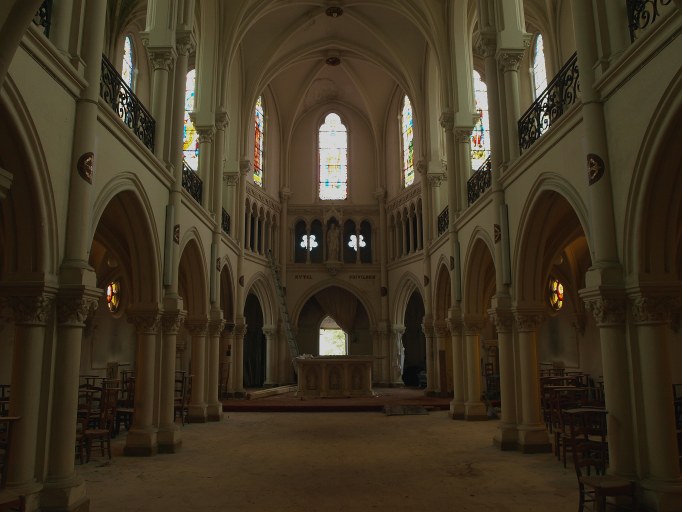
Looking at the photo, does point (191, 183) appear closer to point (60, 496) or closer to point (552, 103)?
point (552, 103)

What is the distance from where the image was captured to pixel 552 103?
34.6ft

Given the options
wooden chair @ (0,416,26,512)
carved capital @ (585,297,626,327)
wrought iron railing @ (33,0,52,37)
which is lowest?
wooden chair @ (0,416,26,512)

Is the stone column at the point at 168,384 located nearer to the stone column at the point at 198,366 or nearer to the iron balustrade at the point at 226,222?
the stone column at the point at 198,366

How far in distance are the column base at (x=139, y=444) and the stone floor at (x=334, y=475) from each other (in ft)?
0.67

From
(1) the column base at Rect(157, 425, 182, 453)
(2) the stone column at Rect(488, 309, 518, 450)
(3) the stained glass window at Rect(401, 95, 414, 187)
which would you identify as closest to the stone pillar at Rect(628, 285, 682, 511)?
(2) the stone column at Rect(488, 309, 518, 450)

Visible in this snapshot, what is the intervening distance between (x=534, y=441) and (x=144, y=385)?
24.8 ft

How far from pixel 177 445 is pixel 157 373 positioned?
58.3 inches

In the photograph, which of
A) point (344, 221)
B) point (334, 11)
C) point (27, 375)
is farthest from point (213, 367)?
point (344, 221)

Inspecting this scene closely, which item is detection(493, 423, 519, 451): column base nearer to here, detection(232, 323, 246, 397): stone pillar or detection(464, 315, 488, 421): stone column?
detection(464, 315, 488, 421): stone column

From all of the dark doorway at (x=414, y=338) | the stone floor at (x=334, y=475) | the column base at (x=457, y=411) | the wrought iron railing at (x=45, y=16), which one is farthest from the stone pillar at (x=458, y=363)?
the dark doorway at (x=414, y=338)

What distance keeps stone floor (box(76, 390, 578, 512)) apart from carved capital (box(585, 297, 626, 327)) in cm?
239

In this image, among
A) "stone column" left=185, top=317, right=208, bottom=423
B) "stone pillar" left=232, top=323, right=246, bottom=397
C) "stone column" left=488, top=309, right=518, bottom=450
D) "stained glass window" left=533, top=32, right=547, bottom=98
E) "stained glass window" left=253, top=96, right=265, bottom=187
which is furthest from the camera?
"stained glass window" left=253, top=96, right=265, bottom=187

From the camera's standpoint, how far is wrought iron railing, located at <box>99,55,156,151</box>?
9594 mm

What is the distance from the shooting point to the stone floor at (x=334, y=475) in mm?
7839
